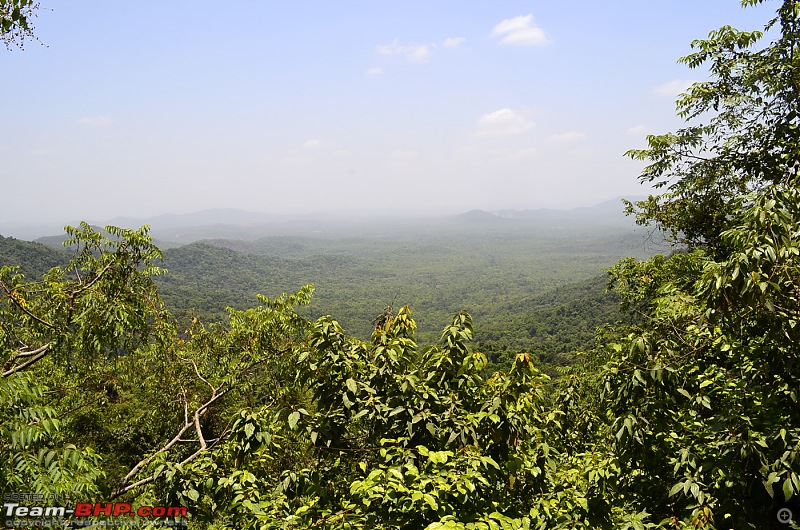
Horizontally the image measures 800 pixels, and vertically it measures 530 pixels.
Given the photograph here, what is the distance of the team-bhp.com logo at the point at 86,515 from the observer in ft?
10.8

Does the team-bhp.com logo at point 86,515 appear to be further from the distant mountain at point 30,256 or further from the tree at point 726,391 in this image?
the distant mountain at point 30,256

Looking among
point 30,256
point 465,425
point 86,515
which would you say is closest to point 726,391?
point 465,425

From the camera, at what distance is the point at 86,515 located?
3.82m

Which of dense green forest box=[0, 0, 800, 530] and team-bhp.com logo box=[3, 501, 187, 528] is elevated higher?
dense green forest box=[0, 0, 800, 530]

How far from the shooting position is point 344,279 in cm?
16312

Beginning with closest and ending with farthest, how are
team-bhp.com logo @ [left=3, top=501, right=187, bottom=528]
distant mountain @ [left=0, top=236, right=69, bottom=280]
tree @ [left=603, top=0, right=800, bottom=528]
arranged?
tree @ [left=603, top=0, right=800, bottom=528] → team-bhp.com logo @ [left=3, top=501, right=187, bottom=528] → distant mountain @ [left=0, top=236, right=69, bottom=280]

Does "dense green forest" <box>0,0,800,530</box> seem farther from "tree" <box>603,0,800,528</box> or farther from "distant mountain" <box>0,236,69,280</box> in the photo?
A: "distant mountain" <box>0,236,69,280</box>

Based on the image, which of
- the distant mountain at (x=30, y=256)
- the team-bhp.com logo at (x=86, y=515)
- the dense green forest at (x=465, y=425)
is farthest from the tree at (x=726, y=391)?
the distant mountain at (x=30, y=256)

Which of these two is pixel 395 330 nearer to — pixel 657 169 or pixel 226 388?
pixel 226 388

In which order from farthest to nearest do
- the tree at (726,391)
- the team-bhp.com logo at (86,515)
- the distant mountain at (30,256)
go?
the distant mountain at (30,256) < the team-bhp.com logo at (86,515) < the tree at (726,391)

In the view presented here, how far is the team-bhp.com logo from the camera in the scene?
129 inches

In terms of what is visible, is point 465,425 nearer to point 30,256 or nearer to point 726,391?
point 726,391

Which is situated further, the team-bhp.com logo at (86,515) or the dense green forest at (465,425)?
the team-bhp.com logo at (86,515)

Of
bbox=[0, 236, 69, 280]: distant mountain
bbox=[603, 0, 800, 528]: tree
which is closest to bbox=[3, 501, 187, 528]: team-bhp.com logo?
bbox=[603, 0, 800, 528]: tree
